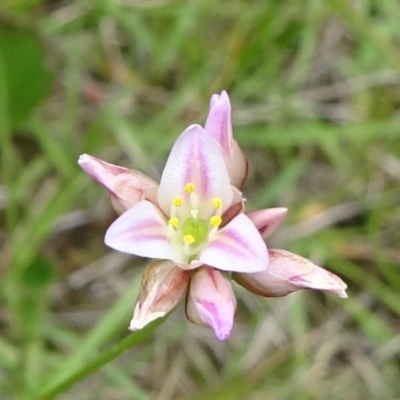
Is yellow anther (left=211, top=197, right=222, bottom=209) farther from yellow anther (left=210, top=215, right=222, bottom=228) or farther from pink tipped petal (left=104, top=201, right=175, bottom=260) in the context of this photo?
pink tipped petal (left=104, top=201, right=175, bottom=260)

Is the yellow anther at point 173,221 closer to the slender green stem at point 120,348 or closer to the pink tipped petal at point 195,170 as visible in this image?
the pink tipped petal at point 195,170

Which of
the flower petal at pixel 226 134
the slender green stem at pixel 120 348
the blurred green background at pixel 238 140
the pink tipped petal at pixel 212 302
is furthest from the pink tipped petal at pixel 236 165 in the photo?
the blurred green background at pixel 238 140

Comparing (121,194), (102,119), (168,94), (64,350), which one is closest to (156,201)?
(121,194)

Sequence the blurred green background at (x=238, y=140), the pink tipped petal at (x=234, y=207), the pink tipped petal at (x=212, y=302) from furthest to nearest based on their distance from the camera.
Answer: the blurred green background at (x=238, y=140)
the pink tipped petal at (x=234, y=207)
the pink tipped petal at (x=212, y=302)

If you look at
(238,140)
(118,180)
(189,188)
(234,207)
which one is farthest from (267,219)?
(238,140)

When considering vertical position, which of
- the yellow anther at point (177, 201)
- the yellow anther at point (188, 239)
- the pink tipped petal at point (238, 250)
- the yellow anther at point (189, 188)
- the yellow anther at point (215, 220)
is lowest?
the yellow anther at point (188, 239)

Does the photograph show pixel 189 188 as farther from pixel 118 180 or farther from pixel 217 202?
pixel 118 180
